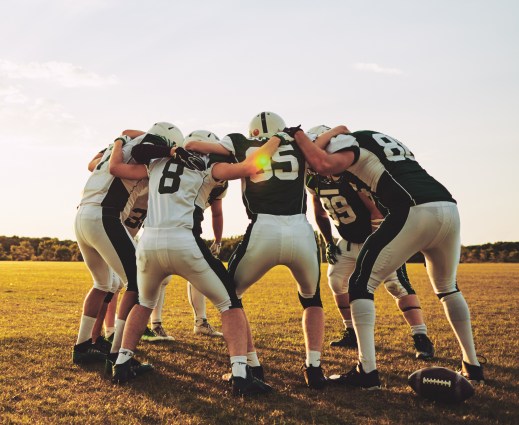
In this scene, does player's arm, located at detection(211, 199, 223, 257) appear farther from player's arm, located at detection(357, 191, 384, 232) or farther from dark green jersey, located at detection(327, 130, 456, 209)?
dark green jersey, located at detection(327, 130, 456, 209)

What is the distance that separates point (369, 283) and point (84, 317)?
11.3ft

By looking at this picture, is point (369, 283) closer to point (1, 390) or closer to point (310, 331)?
point (310, 331)

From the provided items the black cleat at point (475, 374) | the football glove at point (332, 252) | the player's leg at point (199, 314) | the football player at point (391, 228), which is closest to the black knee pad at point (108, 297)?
the player's leg at point (199, 314)

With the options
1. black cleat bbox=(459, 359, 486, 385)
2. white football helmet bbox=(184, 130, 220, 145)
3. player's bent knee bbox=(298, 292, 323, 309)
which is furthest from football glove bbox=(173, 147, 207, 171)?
black cleat bbox=(459, 359, 486, 385)

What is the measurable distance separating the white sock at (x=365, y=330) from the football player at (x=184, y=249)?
3.19 ft

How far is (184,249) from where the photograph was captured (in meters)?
4.50

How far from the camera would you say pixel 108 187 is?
5684 mm

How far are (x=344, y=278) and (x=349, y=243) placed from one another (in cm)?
52

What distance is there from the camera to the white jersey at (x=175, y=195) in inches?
182

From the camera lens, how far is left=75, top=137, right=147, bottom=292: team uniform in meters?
5.45

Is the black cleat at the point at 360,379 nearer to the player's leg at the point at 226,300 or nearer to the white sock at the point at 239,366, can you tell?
the player's leg at the point at 226,300

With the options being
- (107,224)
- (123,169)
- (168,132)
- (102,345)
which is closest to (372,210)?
(168,132)

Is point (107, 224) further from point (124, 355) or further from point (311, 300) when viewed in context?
point (311, 300)

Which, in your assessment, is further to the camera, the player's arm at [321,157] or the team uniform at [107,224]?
the team uniform at [107,224]
